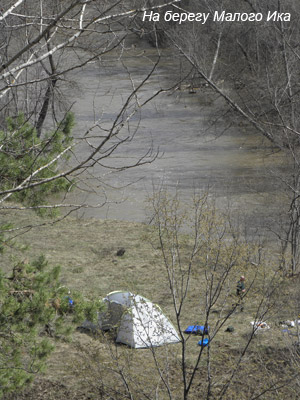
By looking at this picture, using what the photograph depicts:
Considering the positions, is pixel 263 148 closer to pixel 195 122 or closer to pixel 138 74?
pixel 195 122

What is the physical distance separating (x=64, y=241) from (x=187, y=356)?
28.0 feet

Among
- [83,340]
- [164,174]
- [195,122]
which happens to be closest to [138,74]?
[195,122]

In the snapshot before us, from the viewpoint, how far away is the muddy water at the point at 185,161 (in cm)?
2181

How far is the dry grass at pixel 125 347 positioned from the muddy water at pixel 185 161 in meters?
1.69

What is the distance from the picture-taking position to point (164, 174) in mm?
24703

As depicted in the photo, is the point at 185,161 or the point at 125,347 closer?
the point at 125,347

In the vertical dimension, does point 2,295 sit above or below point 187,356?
above

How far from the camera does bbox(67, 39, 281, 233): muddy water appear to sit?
71.6ft

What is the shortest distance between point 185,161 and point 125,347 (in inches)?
602

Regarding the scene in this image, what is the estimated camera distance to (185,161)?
87.8 ft

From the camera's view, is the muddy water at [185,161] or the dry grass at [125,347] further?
the muddy water at [185,161]

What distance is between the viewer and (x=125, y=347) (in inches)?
486

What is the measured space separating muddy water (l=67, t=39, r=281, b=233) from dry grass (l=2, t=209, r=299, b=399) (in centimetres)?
169

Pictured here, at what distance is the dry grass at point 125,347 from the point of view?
977 cm
